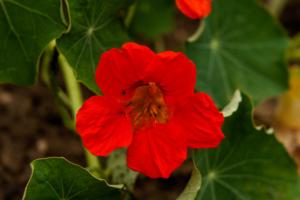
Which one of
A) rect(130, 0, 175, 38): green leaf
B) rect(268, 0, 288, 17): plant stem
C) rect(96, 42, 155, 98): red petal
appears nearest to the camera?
rect(96, 42, 155, 98): red petal

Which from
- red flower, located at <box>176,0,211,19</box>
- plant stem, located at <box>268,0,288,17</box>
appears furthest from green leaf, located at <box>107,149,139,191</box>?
plant stem, located at <box>268,0,288,17</box>

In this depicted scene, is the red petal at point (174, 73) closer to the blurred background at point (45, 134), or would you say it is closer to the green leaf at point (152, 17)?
the blurred background at point (45, 134)

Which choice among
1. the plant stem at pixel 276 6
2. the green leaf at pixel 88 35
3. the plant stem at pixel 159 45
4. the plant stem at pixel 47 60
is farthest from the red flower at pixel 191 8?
the plant stem at pixel 276 6

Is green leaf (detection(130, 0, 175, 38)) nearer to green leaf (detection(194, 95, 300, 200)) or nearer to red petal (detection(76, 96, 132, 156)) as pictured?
green leaf (detection(194, 95, 300, 200))

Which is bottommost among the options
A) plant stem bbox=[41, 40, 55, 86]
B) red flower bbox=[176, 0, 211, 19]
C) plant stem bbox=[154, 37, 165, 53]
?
plant stem bbox=[154, 37, 165, 53]

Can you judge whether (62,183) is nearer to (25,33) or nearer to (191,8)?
(25,33)

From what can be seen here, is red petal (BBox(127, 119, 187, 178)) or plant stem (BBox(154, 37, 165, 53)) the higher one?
red petal (BBox(127, 119, 187, 178))

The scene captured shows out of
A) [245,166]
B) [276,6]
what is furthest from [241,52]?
[276,6]
